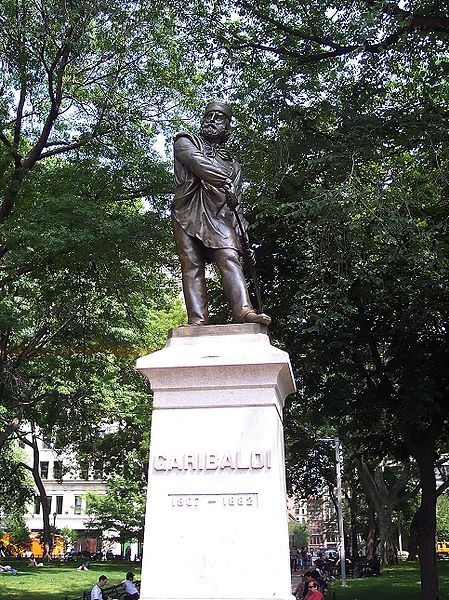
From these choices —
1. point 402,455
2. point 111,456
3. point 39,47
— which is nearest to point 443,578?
point 402,455

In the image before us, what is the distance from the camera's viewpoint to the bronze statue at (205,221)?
6.94 metres

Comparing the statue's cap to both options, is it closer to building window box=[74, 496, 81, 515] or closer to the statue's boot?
the statue's boot

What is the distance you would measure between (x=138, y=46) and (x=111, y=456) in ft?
90.9

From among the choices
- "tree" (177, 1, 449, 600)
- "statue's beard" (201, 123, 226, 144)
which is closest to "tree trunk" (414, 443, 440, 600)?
"tree" (177, 1, 449, 600)

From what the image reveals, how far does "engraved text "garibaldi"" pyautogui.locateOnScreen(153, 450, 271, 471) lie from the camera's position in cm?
590

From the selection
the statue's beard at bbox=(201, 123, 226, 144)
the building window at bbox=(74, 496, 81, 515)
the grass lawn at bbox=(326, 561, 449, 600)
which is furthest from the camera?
the building window at bbox=(74, 496, 81, 515)

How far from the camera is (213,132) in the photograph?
740 cm

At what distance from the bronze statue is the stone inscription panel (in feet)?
5.51

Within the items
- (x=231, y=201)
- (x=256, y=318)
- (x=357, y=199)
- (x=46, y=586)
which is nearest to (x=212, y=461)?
(x=256, y=318)

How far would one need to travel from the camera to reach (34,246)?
1521cm

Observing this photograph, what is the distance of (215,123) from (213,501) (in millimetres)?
3748

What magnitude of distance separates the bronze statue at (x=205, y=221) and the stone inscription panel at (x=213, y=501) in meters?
1.68

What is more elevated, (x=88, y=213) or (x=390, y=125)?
(x=390, y=125)

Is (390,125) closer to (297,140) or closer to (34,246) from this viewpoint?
(297,140)
